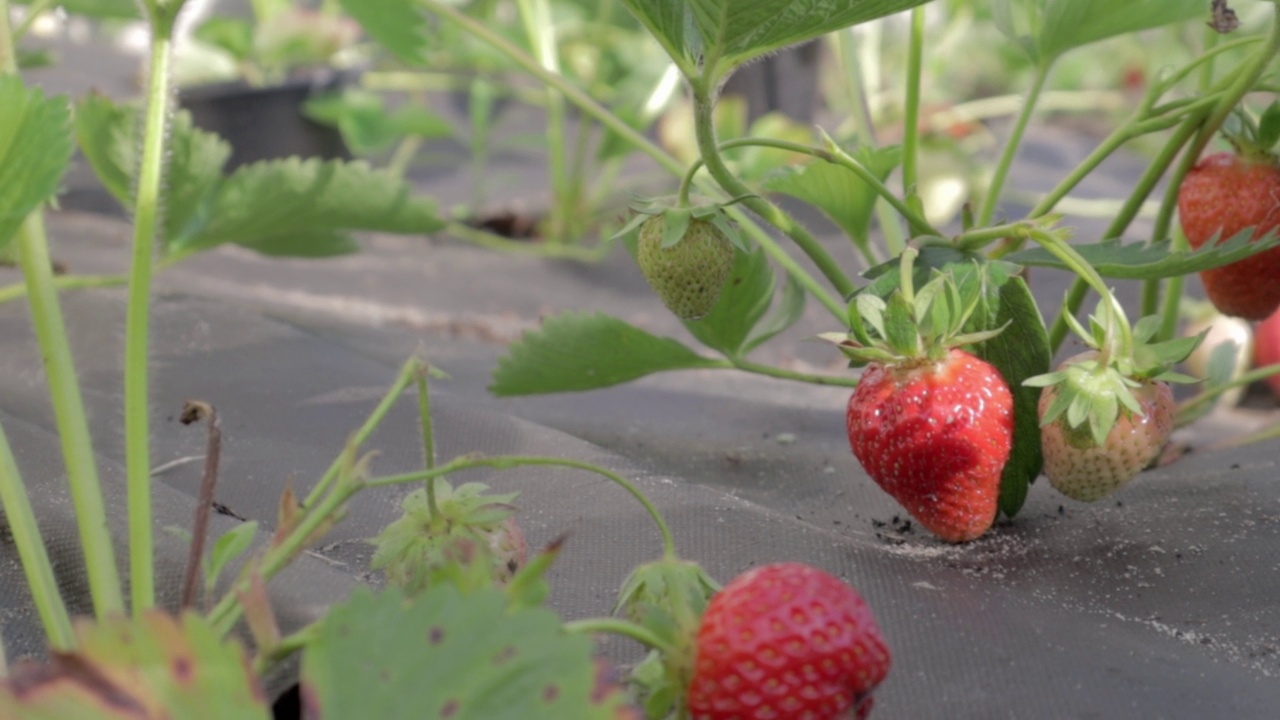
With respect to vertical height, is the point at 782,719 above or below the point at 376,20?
below

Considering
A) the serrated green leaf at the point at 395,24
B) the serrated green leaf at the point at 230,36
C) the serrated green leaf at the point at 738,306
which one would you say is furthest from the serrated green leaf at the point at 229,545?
the serrated green leaf at the point at 230,36

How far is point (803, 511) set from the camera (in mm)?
727

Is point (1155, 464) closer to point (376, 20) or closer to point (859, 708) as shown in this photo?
point (859, 708)

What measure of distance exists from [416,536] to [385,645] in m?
0.16

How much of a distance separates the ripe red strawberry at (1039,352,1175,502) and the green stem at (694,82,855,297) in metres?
0.12

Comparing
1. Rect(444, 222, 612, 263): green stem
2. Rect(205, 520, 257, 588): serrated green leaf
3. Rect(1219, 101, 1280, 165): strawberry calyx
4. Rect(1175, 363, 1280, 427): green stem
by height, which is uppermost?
Rect(1219, 101, 1280, 165): strawberry calyx

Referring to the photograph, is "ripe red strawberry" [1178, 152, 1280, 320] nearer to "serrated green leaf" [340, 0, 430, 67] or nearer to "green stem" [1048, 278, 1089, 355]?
"green stem" [1048, 278, 1089, 355]

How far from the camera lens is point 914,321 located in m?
0.57

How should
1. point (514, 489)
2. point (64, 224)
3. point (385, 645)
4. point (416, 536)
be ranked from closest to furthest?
point (385, 645)
point (416, 536)
point (514, 489)
point (64, 224)

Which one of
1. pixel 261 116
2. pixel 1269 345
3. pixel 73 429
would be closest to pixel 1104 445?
pixel 73 429

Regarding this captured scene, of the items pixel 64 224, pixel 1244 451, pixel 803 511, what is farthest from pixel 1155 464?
pixel 64 224

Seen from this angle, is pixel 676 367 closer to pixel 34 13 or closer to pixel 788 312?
pixel 788 312

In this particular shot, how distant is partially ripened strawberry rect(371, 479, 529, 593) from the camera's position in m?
0.49

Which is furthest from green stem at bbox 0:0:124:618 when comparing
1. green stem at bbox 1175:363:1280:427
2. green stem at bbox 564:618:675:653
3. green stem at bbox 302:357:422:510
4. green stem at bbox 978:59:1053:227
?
green stem at bbox 1175:363:1280:427
